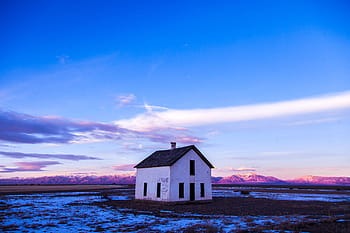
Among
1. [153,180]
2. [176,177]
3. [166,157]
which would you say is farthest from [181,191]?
[166,157]

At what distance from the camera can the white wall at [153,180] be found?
103 feet

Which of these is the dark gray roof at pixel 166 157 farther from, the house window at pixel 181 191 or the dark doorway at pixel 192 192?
the dark doorway at pixel 192 192

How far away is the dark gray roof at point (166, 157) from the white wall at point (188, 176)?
460 mm

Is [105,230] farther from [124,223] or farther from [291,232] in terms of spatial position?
[291,232]

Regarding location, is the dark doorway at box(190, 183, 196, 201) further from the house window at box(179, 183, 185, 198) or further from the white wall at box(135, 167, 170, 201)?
the white wall at box(135, 167, 170, 201)

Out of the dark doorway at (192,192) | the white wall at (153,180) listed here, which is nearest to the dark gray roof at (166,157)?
the white wall at (153,180)

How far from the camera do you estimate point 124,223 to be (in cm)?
1747

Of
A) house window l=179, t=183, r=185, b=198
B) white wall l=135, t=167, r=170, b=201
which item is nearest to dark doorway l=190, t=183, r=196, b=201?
house window l=179, t=183, r=185, b=198

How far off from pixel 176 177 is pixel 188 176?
5.62ft

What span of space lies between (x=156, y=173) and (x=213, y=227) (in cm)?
1813

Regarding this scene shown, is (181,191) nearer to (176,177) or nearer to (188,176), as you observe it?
(176,177)

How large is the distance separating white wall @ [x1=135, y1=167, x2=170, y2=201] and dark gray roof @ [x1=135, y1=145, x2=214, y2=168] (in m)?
0.57

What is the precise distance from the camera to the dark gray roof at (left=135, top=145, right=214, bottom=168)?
107 feet

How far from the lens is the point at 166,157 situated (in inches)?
1355
